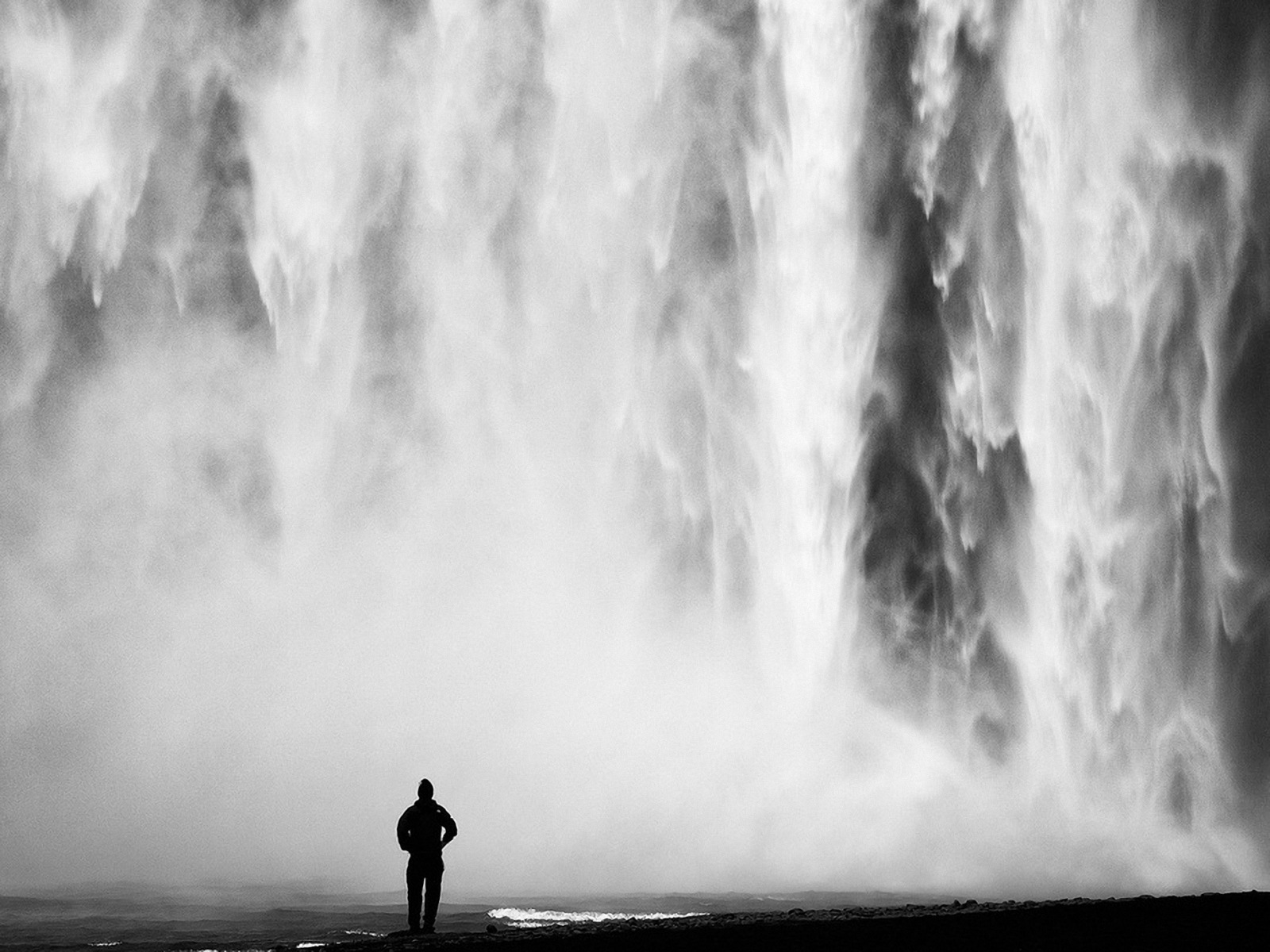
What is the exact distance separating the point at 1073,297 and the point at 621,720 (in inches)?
722

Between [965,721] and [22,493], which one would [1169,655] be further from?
[22,493]

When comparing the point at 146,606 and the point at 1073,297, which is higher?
the point at 1073,297

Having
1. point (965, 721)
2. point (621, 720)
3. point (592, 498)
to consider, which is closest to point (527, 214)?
point (592, 498)

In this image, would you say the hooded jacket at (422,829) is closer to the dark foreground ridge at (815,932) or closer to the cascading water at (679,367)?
the dark foreground ridge at (815,932)

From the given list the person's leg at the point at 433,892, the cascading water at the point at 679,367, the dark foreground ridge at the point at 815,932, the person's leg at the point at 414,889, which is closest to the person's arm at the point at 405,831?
the person's leg at the point at 414,889

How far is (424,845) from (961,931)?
6.39 meters

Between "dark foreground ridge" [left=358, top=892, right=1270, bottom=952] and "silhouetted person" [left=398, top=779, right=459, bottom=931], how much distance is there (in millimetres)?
761

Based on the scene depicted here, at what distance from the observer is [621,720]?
37.6 meters

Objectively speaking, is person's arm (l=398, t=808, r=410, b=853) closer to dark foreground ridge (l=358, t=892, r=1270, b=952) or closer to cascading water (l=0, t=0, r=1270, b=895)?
dark foreground ridge (l=358, t=892, r=1270, b=952)

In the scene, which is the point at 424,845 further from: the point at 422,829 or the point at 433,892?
the point at 433,892

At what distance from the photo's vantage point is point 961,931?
51.1ft

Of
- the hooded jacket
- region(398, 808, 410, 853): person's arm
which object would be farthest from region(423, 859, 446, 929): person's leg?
region(398, 808, 410, 853): person's arm

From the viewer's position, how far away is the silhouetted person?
1789 centimetres

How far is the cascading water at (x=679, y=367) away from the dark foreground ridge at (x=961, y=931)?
20440 millimetres
